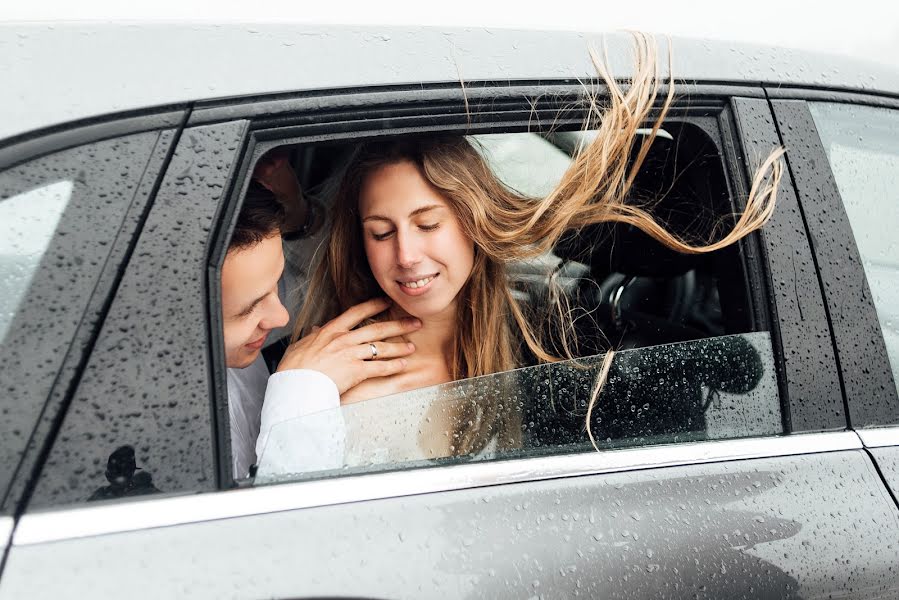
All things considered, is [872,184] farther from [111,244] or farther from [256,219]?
[111,244]

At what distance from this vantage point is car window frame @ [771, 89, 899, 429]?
1.33 meters

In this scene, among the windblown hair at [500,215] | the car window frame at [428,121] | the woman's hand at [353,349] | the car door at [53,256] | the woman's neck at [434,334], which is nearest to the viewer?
the car door at [53,256]

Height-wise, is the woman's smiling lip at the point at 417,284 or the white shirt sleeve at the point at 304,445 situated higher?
the woman's smiling lip at the point at 417,284

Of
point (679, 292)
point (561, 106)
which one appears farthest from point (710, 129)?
point (679, 292)

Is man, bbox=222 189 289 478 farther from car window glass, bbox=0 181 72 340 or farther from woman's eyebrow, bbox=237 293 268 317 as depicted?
car window glass, bbox=0 181 72 340

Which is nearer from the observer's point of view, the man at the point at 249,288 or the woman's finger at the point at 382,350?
the man at the point at 249,288

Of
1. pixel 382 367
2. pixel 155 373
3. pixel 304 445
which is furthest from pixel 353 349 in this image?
pixel 155 373

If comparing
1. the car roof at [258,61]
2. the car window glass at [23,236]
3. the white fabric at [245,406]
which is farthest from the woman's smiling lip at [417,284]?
the car window glass at [23,236]

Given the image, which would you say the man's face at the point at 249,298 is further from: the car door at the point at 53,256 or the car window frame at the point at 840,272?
the car window frame at the point at 840,272

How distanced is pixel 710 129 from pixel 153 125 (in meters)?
0.87

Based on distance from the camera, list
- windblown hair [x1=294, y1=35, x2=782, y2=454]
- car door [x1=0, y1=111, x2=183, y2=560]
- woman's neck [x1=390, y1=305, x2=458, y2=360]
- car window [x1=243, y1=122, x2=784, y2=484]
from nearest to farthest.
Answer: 1. car door [x1=0, y1=111, x2=183, y2=560]
2. car window [x1=243, y1=122, x2=784, y2=484]
3. windblown hair [x1=294, y1=35, x2=782, y2=454]
4. woman's neck [x1=390, y1=305, x2=458, y2=360]

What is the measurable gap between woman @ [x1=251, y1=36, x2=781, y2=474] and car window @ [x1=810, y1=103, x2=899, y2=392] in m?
0.16

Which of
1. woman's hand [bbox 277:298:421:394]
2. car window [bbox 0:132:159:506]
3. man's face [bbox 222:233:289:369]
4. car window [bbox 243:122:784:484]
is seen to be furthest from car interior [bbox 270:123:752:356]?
car window [bbox 0:132:159:506]

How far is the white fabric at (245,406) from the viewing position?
5.17ft
